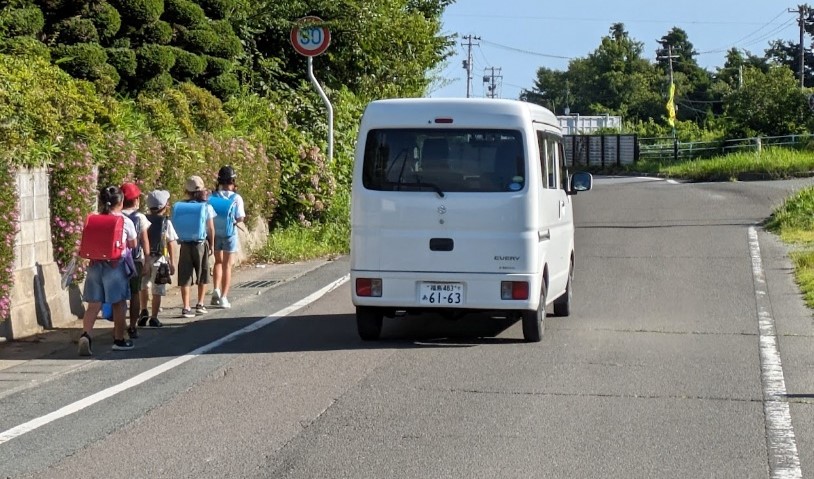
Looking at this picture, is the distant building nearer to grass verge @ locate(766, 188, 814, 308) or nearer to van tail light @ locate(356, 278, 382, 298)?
grass verge @ locate(766, 188, 814, 308)

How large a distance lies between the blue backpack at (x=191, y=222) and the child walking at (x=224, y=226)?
2.33ft

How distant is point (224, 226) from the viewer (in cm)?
1380

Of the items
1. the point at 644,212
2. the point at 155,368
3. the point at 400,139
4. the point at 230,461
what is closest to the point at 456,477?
the point at 230,461

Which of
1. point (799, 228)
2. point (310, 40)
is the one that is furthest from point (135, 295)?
point (799, 228)

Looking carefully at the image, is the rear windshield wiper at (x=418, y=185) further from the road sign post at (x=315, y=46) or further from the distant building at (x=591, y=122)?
the distant building at (x=591, y=122)

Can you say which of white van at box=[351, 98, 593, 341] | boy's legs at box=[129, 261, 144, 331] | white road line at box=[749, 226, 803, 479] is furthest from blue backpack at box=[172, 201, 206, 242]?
white road line at box=[749, 226, 803, 479]

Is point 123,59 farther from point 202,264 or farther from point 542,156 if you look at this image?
point 542,156

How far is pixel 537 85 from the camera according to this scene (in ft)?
420

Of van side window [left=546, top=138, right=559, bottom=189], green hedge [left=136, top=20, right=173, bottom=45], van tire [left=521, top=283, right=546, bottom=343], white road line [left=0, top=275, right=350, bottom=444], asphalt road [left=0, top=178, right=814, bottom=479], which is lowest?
asphalt road [left=0, top=178, right=814, bottom=479]

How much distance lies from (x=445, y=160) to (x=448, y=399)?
10.1 ft

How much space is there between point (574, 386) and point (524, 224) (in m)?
2.13

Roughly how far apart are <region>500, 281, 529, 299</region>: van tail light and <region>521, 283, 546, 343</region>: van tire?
21 centimetres

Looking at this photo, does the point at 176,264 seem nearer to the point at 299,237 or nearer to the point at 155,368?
the point at 155,368

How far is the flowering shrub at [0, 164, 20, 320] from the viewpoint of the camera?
35.1ft
